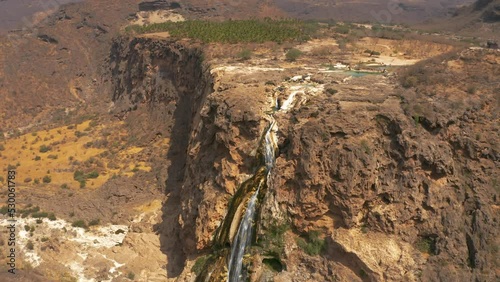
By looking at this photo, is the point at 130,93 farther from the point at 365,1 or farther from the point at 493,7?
the point at 365,1

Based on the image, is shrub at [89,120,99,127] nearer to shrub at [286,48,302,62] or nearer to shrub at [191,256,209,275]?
shrub at [286,48,302,62]

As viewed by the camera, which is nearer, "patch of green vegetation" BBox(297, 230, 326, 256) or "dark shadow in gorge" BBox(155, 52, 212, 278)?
"patch of green vegetation" BBox(297, 230, 326, 256)

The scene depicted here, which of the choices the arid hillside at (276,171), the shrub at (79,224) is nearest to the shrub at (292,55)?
the arid hillside at (276,171)

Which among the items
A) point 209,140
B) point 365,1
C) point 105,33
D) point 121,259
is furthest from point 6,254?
point 365,1

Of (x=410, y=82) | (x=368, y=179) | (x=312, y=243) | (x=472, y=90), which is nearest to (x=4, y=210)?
(x=312, y=243)

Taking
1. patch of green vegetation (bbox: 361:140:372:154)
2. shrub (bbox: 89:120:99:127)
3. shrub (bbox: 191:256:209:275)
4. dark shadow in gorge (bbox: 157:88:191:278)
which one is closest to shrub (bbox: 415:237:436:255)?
patch of green vegetation (bbox: 361:140:372:154)

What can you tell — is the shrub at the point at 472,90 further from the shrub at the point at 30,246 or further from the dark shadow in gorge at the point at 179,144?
the shrub at the point at 30,246
